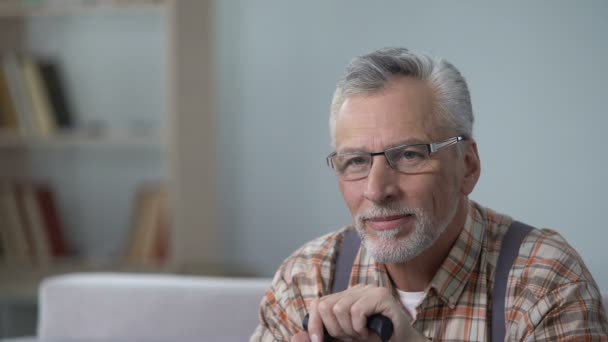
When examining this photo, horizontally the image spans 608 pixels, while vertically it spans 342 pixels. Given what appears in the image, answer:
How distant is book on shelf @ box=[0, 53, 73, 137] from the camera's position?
2996 millimetres

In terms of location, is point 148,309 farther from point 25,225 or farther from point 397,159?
point 25,225

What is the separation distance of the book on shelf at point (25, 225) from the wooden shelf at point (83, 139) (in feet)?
0.57

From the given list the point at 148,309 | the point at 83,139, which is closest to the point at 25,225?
the point at 83,139

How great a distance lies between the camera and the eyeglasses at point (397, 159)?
3.77 ft

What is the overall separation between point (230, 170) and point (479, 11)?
181 cm

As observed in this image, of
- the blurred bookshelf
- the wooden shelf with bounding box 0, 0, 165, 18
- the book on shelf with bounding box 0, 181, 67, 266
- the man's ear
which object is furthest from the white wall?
the book on shelf with bounding box 0, 181, 67, 266

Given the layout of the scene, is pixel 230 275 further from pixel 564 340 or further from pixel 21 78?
pixel 564 340

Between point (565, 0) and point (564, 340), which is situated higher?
point (565, 0)

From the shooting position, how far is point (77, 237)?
3.31 m

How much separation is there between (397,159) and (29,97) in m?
2.18

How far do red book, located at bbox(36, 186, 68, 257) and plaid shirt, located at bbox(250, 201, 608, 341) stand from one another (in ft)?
6.39

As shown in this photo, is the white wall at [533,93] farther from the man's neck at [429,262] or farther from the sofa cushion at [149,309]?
the sofa cushion at [149,309]

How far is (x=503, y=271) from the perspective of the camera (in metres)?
1.19

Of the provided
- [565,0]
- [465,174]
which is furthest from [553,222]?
[565,0]
